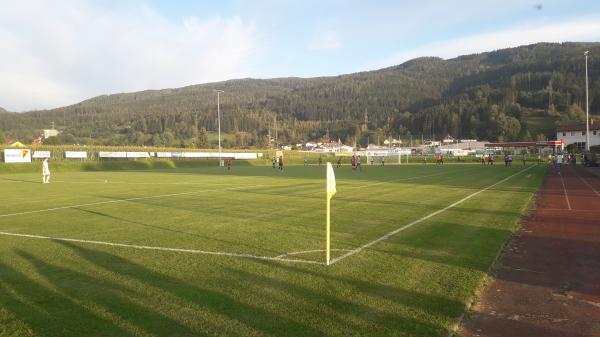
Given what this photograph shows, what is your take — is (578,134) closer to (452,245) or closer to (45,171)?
(45,171)

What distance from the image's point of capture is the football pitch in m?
5.18

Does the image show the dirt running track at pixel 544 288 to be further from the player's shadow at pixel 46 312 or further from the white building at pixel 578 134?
the white building at pixel 578 134

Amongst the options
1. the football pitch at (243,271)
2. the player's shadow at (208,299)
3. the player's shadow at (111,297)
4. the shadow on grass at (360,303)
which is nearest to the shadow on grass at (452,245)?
the football pitch at (243,271)

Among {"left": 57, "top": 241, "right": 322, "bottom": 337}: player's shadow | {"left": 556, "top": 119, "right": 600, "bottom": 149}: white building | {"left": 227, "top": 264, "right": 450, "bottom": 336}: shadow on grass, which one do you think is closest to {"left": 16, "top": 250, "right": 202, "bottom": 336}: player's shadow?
{"left": 57, "top": 241, "right": 322, "bottom": 337}: player's shadow

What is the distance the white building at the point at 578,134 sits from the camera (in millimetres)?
112688

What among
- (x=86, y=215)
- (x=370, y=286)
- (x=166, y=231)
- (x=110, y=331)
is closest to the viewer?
(x=110, y=331)

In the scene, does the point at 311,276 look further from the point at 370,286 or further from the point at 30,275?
the point at 30,275

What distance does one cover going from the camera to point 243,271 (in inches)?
287

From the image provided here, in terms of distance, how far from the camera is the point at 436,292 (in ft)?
20.3

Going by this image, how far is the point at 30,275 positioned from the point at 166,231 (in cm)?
408

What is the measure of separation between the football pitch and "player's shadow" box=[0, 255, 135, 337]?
17 mm

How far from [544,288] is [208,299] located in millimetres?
4700

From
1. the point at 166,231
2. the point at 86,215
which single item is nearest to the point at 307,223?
the point at 166,231

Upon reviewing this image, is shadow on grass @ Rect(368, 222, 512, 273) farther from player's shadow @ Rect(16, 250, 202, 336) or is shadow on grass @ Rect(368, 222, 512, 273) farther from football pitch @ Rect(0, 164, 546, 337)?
player's shadow @ Rect(16, 250, 202, 336)
